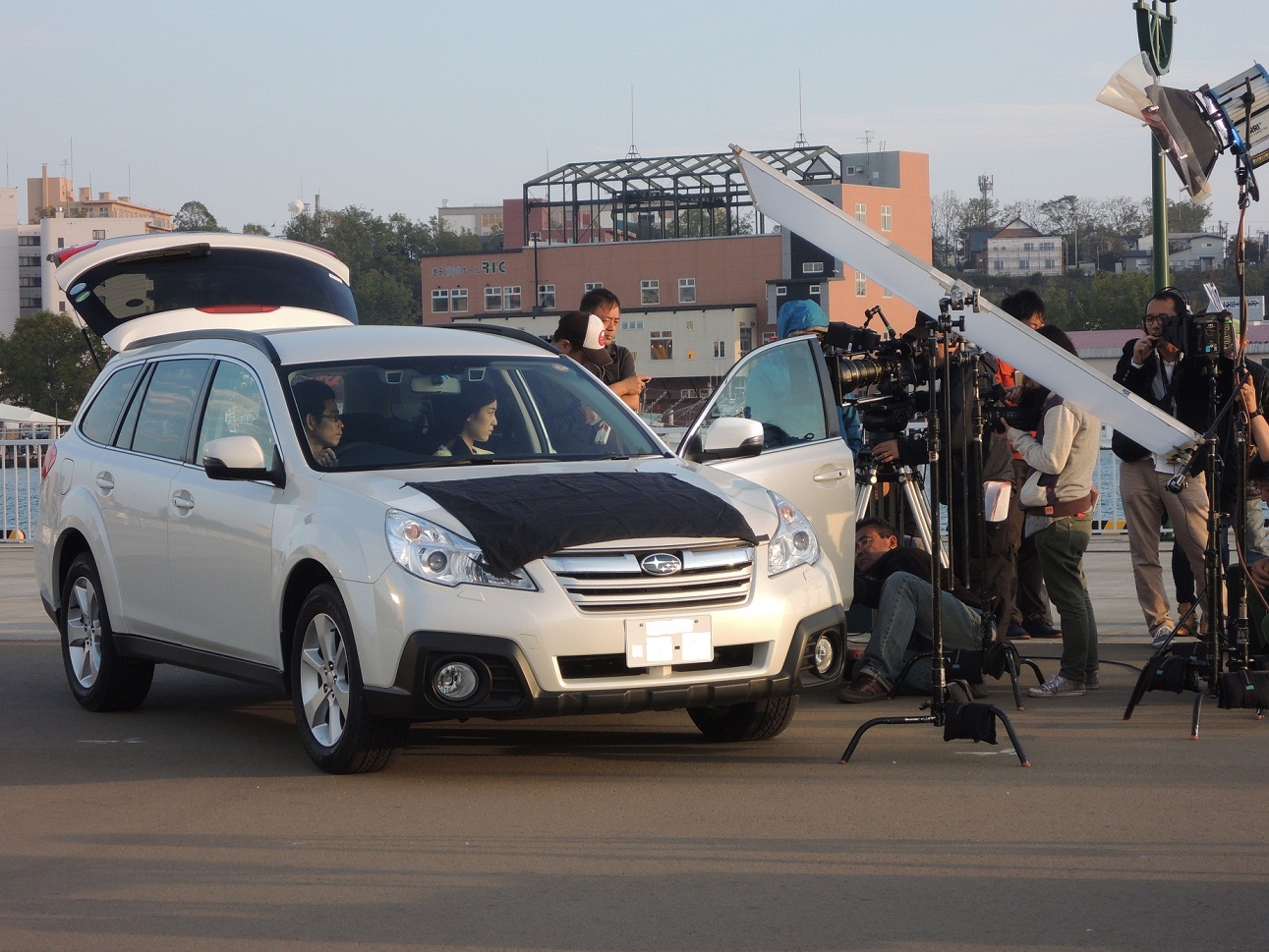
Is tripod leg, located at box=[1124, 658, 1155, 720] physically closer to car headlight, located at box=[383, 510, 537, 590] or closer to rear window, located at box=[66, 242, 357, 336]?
car headlight, located at box=[383, 510, 537, 590]

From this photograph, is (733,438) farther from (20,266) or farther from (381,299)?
(20,266)

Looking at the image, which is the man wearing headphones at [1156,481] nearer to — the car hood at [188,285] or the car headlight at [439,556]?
the car headlight at [439,556]

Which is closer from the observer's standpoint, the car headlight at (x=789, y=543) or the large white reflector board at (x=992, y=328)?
the car headlight at (x=789, y=543)

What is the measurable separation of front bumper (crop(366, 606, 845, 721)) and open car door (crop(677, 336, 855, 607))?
6.85 feet

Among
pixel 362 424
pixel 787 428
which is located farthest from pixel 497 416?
pixel 787 428

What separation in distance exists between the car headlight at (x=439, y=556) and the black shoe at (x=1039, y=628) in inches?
231

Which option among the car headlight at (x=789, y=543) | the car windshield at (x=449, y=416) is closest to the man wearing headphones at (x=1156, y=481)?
the car headlight at (x=789, y=543)

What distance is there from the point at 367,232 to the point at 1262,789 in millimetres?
176064

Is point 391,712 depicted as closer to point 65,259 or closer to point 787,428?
point 787,428

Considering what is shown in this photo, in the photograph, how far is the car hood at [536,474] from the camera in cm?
674

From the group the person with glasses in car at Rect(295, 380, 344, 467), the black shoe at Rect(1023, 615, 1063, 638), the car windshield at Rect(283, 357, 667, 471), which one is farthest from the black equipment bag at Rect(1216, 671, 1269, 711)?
the person with glasses in car at Rect(295, 380, 344, 467)

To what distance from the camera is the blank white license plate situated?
21.5 feet

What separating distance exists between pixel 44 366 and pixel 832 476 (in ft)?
345

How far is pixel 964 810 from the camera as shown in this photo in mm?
6230
